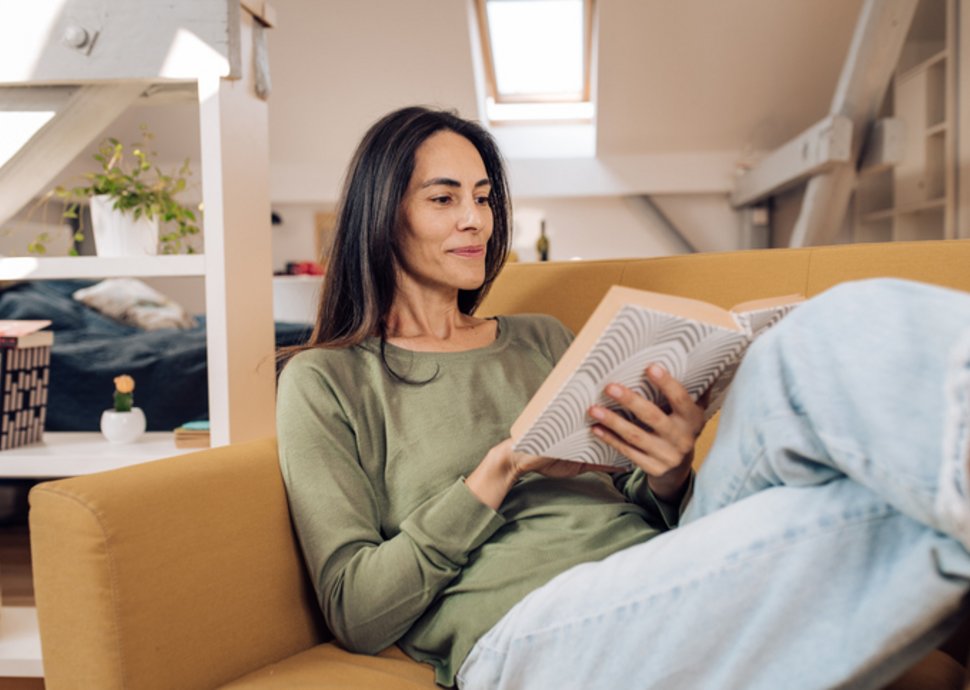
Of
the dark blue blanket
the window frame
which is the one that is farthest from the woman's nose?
the window frame

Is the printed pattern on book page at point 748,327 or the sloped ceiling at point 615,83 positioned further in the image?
the sloped ceiling at point 615,83

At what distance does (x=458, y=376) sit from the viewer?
129cm

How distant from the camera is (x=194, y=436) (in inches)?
74.5

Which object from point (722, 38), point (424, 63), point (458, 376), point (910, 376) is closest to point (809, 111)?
point (722, 38)

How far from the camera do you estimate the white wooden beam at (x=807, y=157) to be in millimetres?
4176

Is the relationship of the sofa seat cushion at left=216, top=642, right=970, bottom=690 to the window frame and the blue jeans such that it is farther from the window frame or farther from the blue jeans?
the window frame

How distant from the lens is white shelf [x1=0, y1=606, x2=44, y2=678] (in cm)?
165

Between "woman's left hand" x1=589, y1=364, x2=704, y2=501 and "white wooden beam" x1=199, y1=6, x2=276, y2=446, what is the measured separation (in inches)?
37.6

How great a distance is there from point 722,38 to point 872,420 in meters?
4.82

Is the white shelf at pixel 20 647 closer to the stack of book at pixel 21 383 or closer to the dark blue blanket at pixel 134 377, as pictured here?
the stack of book at pixel 21 383

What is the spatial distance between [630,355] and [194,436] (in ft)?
4.17

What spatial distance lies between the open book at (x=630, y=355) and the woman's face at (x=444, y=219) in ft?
1.49

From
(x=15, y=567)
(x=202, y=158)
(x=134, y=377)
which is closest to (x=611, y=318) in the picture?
(x=202, y=158)

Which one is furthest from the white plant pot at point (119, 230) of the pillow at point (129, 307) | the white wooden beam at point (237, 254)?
the pillow at point (129, 307)
